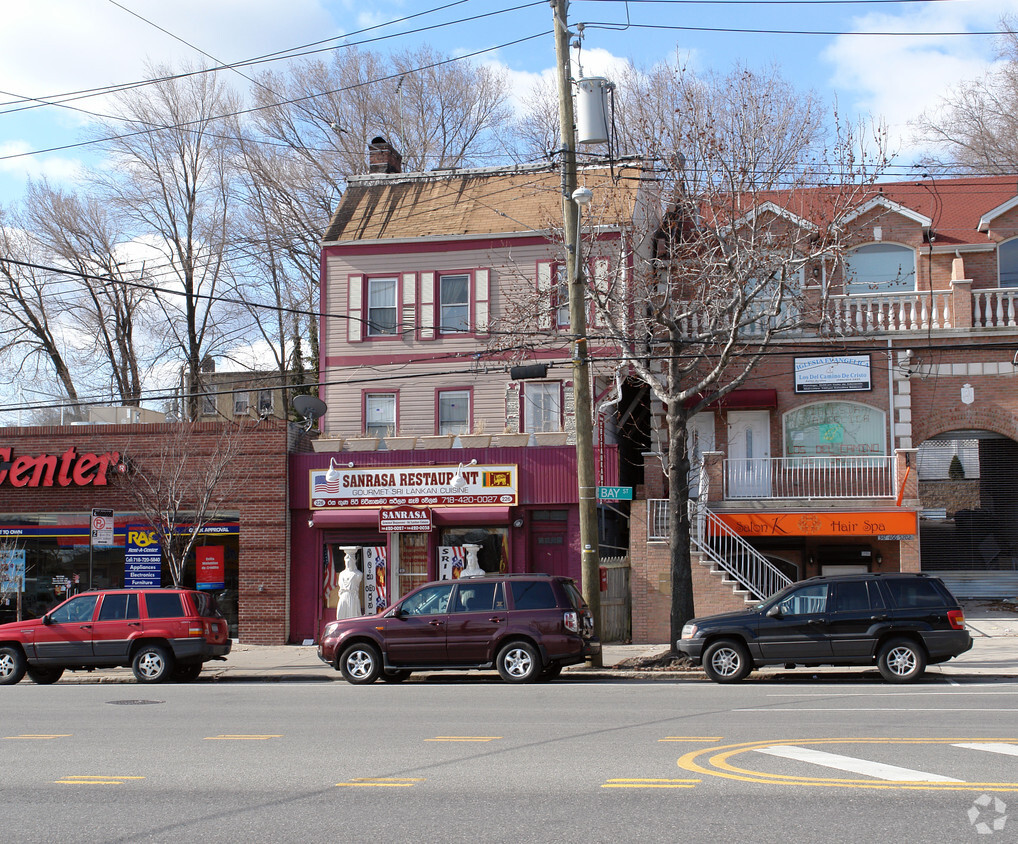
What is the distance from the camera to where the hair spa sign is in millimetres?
24328

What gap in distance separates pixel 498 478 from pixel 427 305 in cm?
543

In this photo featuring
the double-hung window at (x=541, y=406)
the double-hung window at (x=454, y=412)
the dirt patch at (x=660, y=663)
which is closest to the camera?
the dirt patch at (x=660, y=663)

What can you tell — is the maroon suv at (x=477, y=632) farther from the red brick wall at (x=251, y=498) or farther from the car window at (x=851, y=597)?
the red brick wall at (x=251, y=498)

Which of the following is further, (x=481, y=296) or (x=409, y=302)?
(x=409, y=302)

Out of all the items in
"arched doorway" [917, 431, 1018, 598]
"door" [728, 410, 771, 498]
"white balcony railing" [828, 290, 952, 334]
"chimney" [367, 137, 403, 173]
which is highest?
"chimney" [367, 137, 403, 173]

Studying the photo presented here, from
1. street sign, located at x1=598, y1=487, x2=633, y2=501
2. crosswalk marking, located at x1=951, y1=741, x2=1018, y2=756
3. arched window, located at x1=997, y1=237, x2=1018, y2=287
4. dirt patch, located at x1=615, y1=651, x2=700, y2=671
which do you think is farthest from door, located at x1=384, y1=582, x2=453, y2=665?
arched window, located at x1=997, y1=237, x2=1018, y2=287

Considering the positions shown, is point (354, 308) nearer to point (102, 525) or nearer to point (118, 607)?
point (102, 525)

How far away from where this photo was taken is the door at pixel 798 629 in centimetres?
1585

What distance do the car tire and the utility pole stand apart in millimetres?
9854

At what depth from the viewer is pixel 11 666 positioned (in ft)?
61.5

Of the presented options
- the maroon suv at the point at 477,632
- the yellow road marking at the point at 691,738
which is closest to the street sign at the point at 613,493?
the maroon suv at the point at 477,632

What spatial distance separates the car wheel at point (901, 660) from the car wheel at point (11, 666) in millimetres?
14722

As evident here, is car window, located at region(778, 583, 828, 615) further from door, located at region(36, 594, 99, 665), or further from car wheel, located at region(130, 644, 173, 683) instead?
door, located at region(36, 594, 99, 665)

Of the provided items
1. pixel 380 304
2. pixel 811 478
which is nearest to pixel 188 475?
pixel 380 304
